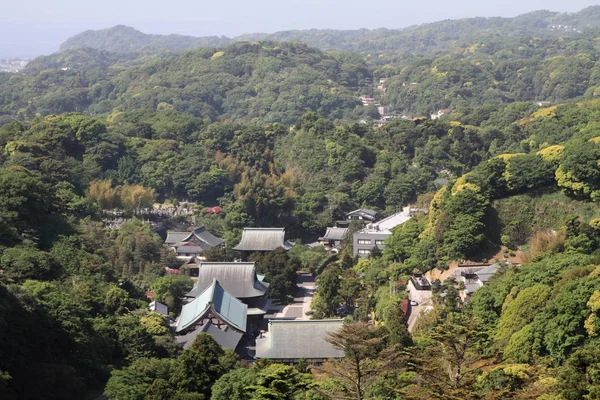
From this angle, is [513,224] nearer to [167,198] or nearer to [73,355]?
[73,355]

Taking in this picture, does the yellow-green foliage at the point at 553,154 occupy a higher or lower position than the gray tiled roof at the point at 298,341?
higher

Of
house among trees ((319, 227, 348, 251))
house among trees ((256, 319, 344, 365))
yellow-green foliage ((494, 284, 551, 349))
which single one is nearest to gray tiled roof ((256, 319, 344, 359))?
house among trees ((256, 319, 344, 365))

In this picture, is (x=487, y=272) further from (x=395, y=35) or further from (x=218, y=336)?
(x=395, y=35)

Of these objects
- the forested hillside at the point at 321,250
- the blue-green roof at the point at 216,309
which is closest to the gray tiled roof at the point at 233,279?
the forested hillside at the point at 321,250

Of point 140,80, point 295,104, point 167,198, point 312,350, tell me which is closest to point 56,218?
point 312,350

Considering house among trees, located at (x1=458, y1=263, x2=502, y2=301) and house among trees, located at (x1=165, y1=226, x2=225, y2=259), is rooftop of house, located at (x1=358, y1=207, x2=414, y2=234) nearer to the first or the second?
house among trees, located at (x1=165, y1=226, x2=225, y2=259)

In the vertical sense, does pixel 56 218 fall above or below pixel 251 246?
above

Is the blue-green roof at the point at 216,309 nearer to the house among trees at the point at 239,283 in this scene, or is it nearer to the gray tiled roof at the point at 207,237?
the house among trees at the point at 239,283
